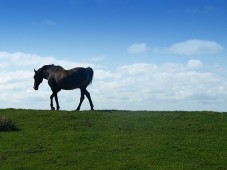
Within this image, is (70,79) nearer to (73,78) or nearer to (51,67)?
(73,78)

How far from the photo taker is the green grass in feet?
81.2

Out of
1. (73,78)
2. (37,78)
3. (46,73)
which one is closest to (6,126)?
(73,78)

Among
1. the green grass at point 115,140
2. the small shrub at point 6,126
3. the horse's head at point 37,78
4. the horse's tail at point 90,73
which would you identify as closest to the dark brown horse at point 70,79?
the horse's tail at point 90,73

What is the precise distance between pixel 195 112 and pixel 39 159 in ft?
52.1

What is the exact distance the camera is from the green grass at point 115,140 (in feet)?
81.2

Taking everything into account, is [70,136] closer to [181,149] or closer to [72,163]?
[72,163]

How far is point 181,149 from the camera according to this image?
88.2ft

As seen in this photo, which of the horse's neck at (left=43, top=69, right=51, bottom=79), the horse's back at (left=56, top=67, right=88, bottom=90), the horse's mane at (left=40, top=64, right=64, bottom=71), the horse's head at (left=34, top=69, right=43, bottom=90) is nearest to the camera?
the horse's back at (left=56, top=67, right=88, bottom=90)

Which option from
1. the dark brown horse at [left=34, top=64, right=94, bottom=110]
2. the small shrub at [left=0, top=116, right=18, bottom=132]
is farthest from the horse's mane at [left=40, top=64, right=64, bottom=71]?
the small shrub at [left=0, top=116, right=18, bottom=132]

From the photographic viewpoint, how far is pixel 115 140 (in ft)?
95.6

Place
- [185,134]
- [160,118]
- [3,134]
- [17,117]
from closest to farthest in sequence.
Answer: [185,134] < [3,134] < [160,118] < [17,117]

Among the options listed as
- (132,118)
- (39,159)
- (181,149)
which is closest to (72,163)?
(39,159)

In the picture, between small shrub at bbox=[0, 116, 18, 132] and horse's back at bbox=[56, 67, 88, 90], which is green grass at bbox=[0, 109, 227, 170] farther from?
horse's back at bbox=[56, 67, 88, 90]

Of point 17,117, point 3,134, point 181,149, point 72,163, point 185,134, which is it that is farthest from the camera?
point 17,117
